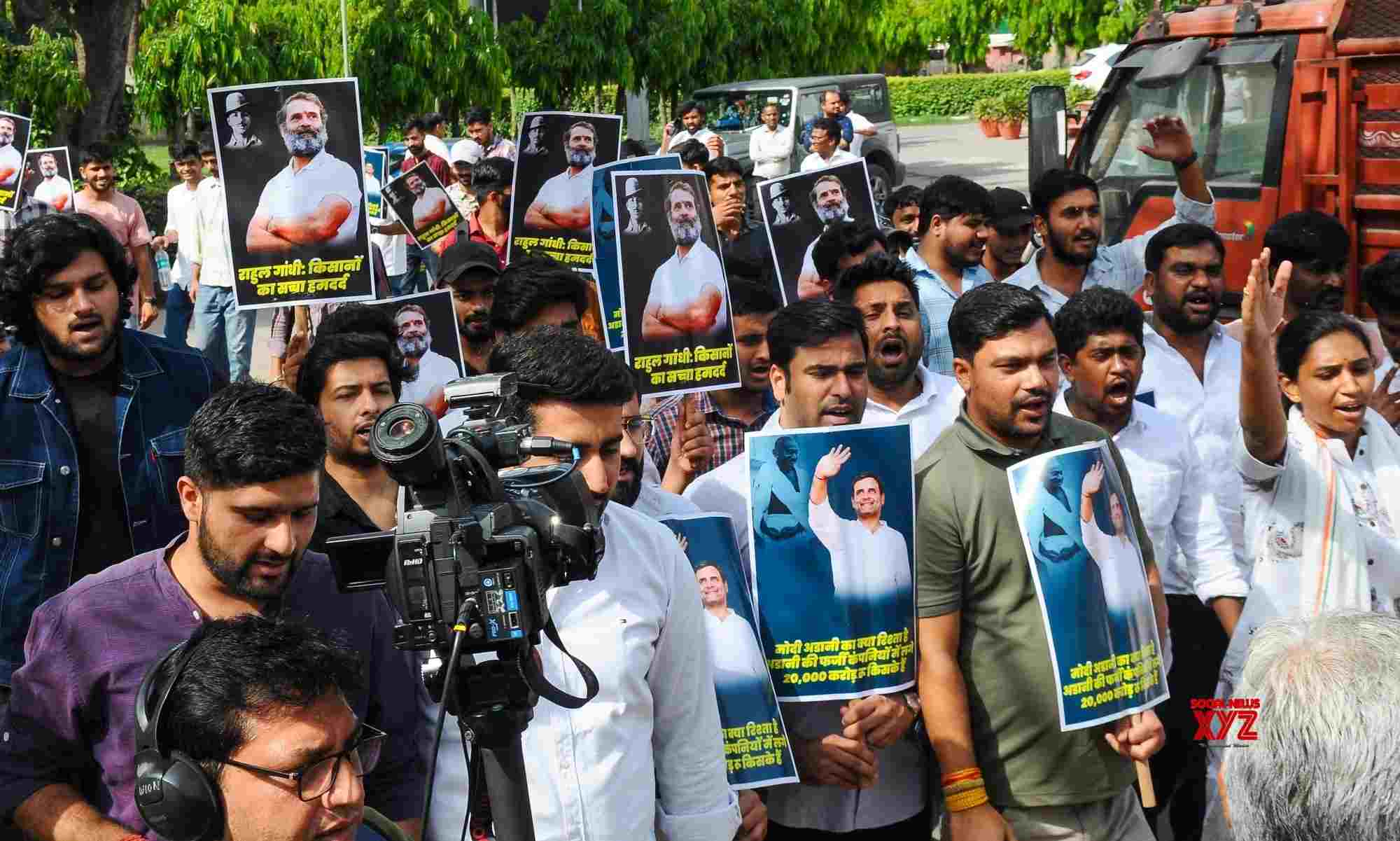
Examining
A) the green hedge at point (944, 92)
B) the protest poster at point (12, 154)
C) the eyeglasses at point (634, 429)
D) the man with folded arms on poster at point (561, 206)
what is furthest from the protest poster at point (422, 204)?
the green hedge at point (944, 92)

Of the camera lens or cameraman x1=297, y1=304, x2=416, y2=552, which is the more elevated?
the camera lens

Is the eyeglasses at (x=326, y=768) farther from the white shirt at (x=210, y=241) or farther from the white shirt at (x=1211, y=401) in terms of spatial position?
the white shirt at (x=210, y=241)

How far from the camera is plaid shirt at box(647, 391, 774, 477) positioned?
5262 mm

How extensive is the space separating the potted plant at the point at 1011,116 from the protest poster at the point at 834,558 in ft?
108

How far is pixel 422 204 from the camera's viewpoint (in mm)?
8102

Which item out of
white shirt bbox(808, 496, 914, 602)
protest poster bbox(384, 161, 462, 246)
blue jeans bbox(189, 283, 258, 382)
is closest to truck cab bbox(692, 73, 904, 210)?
blue jeans bbox(189, 283, 258, 382)

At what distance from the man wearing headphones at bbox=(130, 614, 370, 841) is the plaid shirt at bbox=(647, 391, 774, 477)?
2591mm

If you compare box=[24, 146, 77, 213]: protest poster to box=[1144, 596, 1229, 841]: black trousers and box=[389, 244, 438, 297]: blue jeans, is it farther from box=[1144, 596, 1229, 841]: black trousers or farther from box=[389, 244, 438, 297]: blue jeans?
box=[1144, 596, 1229, 841]: black trousers

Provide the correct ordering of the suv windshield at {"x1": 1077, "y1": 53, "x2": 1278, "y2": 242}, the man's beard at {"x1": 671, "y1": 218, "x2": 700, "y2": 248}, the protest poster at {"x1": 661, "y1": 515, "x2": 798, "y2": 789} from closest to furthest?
the protest poster at {"x1": 661, "y1": 515, "x2": 798, "y2": 789} → the man's beard at {"x1": 671, "y1": 218, "x2": 700, "y2": 248} → the suv windshield at {"x1": 1077, "y1": 53, "x2": 1278, "y2": 242}

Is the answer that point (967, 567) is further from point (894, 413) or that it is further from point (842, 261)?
point (842, 261)

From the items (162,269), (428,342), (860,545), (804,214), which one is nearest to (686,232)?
(428,342)

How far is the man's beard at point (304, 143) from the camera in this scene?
248 inches

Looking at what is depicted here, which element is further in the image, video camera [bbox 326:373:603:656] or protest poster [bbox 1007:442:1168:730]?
protest poster [bbox 1007:442:1168:730]

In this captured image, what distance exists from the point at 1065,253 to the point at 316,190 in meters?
2.96
